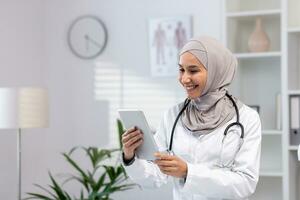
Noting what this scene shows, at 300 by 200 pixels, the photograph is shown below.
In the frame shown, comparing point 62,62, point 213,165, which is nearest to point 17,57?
point 62,62

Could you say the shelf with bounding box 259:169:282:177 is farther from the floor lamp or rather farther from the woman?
the woman

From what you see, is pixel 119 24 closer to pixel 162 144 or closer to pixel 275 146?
pixel 275 146

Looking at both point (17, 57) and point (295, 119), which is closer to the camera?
point (295, 119)

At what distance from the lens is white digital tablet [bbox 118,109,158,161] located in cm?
196

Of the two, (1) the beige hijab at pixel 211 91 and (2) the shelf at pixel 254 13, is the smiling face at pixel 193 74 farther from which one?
(2) the shelf at pixel 254 13

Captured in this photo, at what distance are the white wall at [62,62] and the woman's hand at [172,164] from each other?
229cm

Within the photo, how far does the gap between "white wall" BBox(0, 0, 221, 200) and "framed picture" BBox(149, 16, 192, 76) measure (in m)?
0.06

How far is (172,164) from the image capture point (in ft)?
6.28

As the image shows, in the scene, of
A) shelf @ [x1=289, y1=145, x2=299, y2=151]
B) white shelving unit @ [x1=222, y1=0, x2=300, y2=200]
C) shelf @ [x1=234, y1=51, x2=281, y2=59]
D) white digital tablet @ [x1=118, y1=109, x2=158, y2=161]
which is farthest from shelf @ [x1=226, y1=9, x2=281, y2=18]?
white digital tablet @ [x1=118, y1=109, x2=158, y2=161]

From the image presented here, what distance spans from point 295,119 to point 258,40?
56cm

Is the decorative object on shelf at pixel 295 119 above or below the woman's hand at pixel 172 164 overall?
above

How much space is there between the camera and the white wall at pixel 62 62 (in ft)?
14.1

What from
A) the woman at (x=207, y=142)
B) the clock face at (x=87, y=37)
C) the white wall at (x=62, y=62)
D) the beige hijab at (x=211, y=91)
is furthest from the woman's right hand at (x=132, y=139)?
the clock face at (x=87, y=37)

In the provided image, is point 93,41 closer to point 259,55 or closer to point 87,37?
point 87,37
